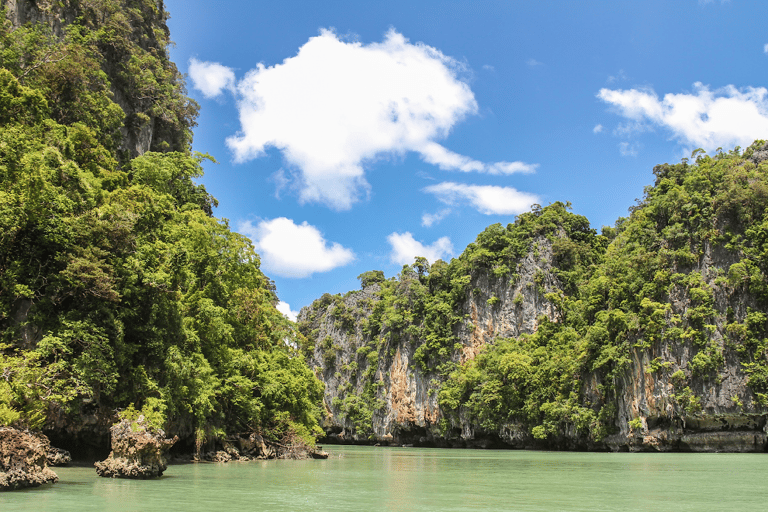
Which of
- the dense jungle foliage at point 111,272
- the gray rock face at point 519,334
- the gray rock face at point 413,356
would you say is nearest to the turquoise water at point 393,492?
the dense jungle foliage at point 111,272

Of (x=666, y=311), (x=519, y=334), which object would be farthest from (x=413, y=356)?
(x=666, y=311)

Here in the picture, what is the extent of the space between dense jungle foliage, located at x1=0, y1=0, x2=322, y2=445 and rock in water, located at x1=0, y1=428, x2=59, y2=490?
610mm

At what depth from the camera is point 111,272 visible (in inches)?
543

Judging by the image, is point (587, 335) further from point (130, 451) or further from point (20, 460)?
point (20, 460)

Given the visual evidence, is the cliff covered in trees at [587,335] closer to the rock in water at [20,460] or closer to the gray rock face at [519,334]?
the gray rock face at [519,334]

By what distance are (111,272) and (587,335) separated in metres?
30.6

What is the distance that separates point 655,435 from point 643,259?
33.7 ft

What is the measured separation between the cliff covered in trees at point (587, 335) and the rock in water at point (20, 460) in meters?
29.6

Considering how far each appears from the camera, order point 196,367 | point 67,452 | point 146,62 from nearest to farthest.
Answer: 1. point 67,452
2. point 196,367
3. point 146,62

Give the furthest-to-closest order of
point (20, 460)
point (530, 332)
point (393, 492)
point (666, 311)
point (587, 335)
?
point (530, 332), point (587, 335), point (666, 311), point (393, 492), point (20, 460)

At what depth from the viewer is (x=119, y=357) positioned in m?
14.3

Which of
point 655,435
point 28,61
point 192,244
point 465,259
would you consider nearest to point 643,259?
point 655,435

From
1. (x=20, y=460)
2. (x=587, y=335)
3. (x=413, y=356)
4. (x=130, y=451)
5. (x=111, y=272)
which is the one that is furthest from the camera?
(x=413, y=356)

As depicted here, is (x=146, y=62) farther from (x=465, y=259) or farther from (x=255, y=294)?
(x=465, y=259)
